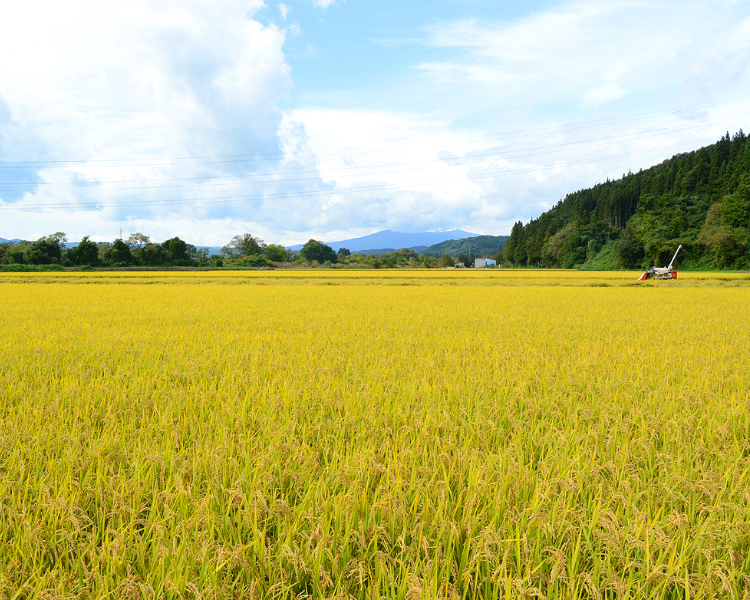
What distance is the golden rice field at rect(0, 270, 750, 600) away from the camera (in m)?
1.44

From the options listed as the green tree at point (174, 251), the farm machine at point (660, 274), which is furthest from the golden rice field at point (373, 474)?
the green tree at point (174, 251)

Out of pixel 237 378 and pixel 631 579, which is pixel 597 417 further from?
pixel 237 378

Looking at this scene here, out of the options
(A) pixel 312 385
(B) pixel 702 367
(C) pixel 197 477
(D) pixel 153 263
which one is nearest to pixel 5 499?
(C) pixel 197 477

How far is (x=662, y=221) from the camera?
73.4 meters

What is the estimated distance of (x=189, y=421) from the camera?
9.36 feet

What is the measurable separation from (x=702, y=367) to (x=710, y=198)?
300ft

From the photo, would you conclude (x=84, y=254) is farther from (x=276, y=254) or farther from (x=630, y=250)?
(x=630, y=250)

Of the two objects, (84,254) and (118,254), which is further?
(118,254)

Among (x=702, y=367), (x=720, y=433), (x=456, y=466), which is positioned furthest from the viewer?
(x=702, y=367)

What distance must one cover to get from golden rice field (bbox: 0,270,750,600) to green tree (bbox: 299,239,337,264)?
309ft

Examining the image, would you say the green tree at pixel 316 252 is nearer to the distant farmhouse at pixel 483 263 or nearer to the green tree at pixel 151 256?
the green tree at pixel 151 256

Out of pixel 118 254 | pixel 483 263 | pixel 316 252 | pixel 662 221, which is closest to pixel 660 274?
pixel 662 221

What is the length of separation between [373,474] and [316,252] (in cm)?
10027

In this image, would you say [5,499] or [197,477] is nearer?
[5,499]
